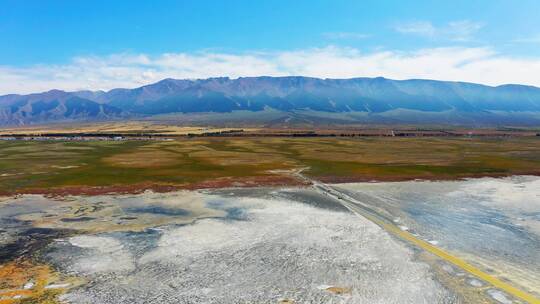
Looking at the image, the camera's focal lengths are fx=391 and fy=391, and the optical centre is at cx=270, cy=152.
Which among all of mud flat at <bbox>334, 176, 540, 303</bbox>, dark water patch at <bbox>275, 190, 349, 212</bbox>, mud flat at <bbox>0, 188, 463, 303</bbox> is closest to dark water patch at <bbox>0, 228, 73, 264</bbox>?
mud flat at <bbox>0, 188, 463, 303</bbox>

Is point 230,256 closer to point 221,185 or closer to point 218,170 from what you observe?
point 221,185

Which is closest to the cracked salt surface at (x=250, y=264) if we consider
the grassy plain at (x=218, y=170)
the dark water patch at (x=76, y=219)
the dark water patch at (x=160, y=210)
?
the dark water patch at (x=160, y=210)

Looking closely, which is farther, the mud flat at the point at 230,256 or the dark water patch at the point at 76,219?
the dark water patch at the point at 76,219

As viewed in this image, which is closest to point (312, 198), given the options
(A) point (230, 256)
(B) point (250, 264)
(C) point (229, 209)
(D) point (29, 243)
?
(C) point (229, 209)

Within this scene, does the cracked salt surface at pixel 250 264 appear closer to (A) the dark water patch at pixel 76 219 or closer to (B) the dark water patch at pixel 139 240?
(B) the dark water patch at pixel 139 240

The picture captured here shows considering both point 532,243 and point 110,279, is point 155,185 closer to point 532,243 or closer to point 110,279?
point 110,279

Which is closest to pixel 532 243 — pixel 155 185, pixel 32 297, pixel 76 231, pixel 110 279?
pixel 110 279

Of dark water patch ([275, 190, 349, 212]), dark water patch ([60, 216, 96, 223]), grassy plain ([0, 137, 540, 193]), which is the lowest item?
dark water patch ([60, 216, 96, 223])

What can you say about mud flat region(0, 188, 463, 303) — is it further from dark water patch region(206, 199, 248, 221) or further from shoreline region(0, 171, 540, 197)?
shoreline region(0, 171, 540, 197)
